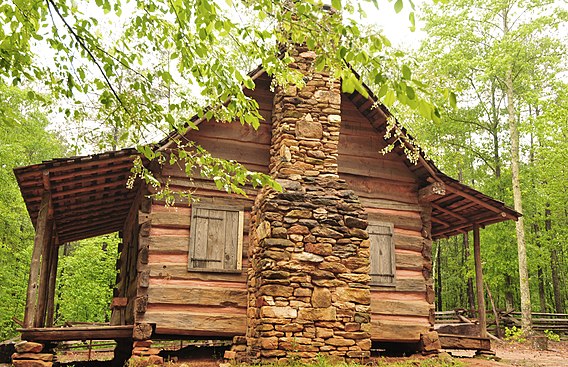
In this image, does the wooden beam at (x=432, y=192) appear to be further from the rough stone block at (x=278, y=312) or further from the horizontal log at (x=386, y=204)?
the rough stone block at (x=278, y=312)

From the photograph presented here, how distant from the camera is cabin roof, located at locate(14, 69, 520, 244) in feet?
31.5

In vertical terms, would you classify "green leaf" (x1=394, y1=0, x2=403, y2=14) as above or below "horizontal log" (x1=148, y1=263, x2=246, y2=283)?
above

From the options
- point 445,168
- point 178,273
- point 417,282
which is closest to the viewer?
point 178,273

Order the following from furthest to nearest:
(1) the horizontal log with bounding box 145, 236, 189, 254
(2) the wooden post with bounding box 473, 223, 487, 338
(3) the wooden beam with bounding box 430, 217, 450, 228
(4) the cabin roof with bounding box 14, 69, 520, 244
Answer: (3) the wooden beam with bounding box 430, 217, 450, 228
(2) the wooden post with bounding box 473, 223, 487, 338
(1) the horizontal log with bounding box 145, 236, 189, 254
(4) the cabin roof with bounding box 14, 69, 520, 244

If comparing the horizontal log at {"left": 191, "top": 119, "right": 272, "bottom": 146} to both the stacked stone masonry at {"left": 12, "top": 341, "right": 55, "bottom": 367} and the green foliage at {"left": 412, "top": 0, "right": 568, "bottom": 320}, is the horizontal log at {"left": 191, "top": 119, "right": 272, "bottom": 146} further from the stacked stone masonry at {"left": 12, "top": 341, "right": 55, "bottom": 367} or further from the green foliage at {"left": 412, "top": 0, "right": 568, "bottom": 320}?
the green foliage at {"left": 412, "top": 0, "right": 568, "bottom": 320}

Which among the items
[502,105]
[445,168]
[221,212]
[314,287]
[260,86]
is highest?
[502,105]

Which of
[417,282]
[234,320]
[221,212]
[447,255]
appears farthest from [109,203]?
[447,255]

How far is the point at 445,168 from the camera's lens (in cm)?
2844

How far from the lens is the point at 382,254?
12.1m

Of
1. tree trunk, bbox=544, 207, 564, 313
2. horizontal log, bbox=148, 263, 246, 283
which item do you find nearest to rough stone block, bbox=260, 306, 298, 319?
horizontal log, bbox=148, 263, 246, 283

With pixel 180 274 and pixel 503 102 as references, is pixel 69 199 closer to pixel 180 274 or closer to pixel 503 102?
pixel 180 274

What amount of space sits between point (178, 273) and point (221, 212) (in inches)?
64.1

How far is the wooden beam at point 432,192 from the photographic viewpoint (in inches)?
473

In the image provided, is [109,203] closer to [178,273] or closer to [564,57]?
[178,273]
